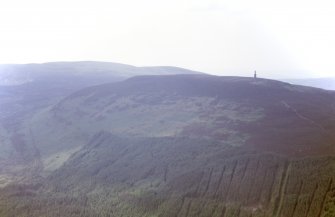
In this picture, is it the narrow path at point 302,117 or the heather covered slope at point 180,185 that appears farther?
the narrow path at point 302,117

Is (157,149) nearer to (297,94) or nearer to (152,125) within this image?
(152,125)

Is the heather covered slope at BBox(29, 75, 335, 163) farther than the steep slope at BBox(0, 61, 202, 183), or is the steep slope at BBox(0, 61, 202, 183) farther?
the steep slope at BBox(0, 61, 202, 183)

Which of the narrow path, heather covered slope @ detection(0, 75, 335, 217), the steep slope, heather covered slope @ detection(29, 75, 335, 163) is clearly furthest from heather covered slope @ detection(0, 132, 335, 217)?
the steep slope

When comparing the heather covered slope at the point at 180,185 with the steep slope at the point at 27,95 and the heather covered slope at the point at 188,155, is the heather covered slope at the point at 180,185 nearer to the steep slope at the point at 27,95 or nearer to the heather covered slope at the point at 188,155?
the heather covered slope at the point at 188,155

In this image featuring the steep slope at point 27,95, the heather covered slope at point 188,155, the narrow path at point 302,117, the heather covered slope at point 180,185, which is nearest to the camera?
the heather covered slope at point 180,185

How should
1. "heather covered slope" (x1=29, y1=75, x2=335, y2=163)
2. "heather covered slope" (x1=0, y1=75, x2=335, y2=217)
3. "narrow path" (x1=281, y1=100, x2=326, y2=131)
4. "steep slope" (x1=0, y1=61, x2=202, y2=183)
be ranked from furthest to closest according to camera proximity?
"steep slope" (x1=0, y1=61, x2=202, y2=183) → "narrow path" (x1=281, y1=100, x2=326, y2=131) → "heather covered slope" (x1=29, y1=75, x2=335, y2=163) → "heather covered slope" (x1=0, y1=75, x2=335, y2=217)

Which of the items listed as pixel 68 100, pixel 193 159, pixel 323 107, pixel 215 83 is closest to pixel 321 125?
pixel 323 107

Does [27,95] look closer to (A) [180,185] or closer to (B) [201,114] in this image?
(B) [201,114]

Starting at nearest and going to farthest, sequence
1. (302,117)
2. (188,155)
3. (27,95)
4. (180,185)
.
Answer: (180,185) → (188,155) → (302,117) → (27,95)

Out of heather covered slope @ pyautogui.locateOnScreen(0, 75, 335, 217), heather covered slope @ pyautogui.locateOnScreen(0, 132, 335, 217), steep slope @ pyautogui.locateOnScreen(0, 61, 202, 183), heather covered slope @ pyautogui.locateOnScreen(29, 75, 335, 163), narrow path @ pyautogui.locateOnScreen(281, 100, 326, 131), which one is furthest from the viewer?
steep slope @ pyautogui.locateOnScreen(0, 61, 202, 183)

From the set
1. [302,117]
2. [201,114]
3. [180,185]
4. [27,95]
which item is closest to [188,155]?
[180,185]

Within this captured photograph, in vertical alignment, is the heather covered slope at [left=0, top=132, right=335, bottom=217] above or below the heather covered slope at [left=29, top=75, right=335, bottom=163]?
below

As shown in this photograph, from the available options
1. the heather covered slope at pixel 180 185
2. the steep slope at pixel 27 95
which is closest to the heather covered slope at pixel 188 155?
the heather covered slope at pixel 180 185

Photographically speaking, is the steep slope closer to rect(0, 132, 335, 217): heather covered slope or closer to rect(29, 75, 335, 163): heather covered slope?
rect(29, 75, 335, 163): heather covered slope
